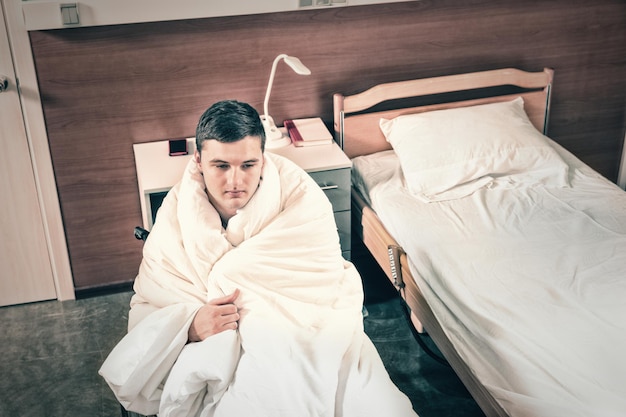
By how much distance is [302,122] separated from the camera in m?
3.02

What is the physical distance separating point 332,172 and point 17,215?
1310 millimetres

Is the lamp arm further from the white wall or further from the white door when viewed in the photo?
the white door

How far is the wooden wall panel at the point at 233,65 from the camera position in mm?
2760

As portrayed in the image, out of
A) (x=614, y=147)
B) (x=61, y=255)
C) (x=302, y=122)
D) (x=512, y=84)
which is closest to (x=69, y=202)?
(x=61, y=255)

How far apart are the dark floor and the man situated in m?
0.57

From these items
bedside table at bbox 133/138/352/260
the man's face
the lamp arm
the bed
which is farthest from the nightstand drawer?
the man's face

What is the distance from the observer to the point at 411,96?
121 inches

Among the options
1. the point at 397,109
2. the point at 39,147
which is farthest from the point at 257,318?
the point at 397,109

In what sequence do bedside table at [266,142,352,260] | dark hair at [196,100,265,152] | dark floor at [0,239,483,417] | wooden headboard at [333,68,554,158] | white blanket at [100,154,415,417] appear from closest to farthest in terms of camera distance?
white blanket at [100,154,415,417]
dark hair at [196,100,265,152]
dark floor at [0,239,483,417]
bedside table at [266,142,352,260]
wooden headboard at [333,68,554,158]

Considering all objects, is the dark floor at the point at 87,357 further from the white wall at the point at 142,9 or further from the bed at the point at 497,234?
the white wall at the point at 142,9

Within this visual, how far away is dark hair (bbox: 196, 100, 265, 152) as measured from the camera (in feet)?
6.66

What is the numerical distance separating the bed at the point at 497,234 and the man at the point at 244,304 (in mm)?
318

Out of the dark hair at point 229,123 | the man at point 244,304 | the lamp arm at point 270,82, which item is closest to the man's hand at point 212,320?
the man at point 244,304

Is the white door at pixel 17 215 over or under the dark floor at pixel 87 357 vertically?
over
